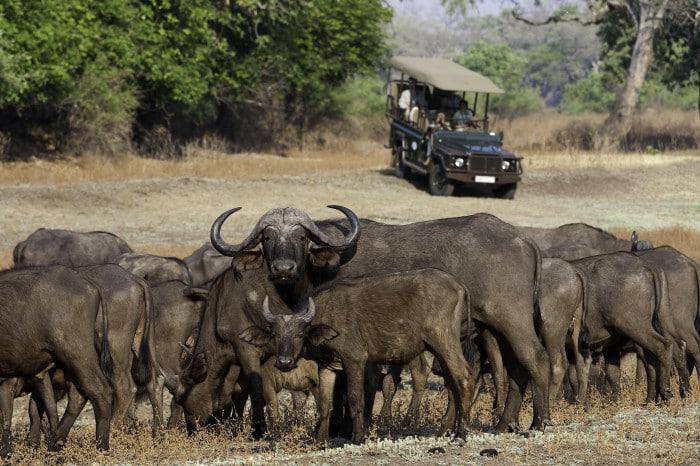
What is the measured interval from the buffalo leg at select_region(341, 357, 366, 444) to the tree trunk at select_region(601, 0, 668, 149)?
3878 centimetres

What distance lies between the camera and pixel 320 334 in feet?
34.4

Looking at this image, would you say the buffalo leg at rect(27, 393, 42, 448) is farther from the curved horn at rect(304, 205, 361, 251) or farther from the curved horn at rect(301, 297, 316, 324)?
the curved horn at rect(304, 205, 361, 251)

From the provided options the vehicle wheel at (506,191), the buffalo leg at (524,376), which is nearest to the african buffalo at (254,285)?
the buffalo leg at (524,376)

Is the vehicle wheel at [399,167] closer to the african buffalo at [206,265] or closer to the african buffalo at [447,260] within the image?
the african buffalo at [206,265]

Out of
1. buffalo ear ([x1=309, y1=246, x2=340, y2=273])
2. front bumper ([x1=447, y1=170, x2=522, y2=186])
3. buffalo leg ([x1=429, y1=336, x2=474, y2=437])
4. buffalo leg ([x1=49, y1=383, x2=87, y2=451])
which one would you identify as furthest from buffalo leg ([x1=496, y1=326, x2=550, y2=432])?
front bumper ([x1=447, y1=170, x2=522, y2=186])

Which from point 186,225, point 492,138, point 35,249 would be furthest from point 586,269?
point 492,138

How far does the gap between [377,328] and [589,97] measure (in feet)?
282

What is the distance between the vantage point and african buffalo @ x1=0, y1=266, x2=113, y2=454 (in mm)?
10203

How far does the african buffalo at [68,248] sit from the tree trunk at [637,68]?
105ft

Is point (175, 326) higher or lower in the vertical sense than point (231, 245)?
lower

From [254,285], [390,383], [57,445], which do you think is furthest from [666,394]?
[57,445]

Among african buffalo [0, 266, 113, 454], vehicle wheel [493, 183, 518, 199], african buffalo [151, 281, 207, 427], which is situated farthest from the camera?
vehicle wheel [493, 183, 518, 199]

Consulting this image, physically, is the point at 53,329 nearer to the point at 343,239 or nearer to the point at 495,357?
the point at 343,239

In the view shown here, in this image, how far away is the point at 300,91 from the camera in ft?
162
